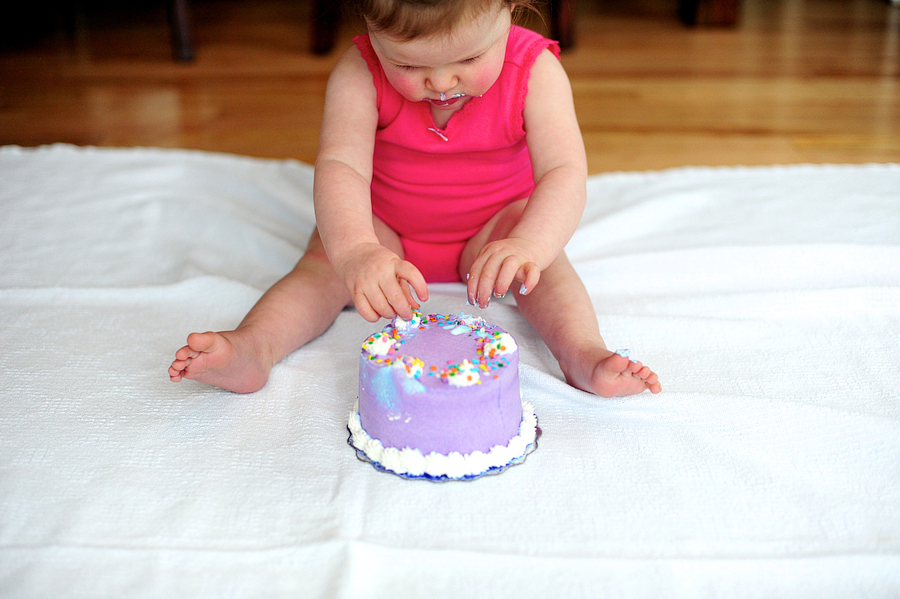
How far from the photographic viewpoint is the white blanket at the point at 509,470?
676 millimetres

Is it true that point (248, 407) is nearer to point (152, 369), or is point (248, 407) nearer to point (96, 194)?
point (152, 369)

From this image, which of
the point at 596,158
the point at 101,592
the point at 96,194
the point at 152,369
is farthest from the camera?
the point at 596,158

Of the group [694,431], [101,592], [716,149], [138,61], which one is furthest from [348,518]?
[138,61]

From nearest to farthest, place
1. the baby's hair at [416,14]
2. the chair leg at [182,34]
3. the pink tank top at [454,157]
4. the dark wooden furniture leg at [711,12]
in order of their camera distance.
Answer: the baby's hair at [416,14], the pink tank top at [454,157], the chair leg at [182,34], the dark wooden furniture leg at [711,12]

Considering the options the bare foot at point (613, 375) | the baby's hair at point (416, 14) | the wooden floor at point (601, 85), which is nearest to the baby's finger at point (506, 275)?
the bare foot at point (613, 375)

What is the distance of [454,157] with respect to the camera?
1076 millimetres

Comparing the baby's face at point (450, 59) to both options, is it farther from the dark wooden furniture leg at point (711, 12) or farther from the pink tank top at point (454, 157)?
the dark wooden furniture leg at point (711, 12)

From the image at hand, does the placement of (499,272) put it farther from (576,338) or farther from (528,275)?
(576,338)

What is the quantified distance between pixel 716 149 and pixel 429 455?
1239 millimetres

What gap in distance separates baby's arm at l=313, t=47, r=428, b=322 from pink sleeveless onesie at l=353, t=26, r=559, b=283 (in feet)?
0.09

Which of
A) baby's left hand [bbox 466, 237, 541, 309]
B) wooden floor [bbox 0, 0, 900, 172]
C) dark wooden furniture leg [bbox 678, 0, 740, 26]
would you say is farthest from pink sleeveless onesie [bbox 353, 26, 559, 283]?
dark wooden furniture leg [bbox 678, 0, 740, 26]

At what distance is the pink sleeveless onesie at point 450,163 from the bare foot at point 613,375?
32cm

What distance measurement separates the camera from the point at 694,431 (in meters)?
0.83

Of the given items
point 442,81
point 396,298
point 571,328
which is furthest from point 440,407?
point 442,81
